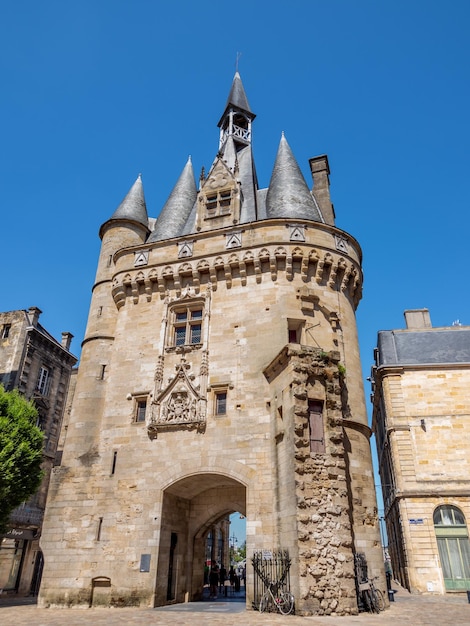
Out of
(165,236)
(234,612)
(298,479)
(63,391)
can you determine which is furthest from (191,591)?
(63,391)

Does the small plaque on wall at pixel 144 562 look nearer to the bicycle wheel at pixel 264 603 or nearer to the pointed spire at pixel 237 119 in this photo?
the bicycle wheel at pixel 264 603

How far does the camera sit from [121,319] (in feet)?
59.5

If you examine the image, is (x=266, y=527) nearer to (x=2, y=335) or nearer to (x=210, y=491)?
(x=210, y=491)

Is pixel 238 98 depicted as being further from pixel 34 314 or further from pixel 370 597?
pixel 370 597

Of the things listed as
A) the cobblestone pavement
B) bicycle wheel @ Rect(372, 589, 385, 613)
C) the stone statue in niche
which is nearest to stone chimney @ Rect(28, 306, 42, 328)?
the stone statue in niche

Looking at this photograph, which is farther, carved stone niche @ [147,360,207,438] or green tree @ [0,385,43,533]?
carved stone niche @ [147,360,207,438]

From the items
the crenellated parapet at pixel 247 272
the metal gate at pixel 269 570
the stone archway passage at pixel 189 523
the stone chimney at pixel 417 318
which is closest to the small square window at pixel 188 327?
the crenellated parapet at pixel 247 272

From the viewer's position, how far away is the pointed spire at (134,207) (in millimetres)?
20906

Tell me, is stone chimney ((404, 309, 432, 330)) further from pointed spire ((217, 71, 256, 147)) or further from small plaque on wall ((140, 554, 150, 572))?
small plaque on wall ((140, 554, 150, 572))

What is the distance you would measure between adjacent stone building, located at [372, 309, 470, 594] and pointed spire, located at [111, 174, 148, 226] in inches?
537

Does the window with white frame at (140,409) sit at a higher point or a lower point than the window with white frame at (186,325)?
lower

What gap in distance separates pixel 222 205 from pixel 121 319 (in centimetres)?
633

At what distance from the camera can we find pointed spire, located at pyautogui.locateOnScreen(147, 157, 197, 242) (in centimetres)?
2019

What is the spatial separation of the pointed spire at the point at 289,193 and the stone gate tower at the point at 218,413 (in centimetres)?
11
